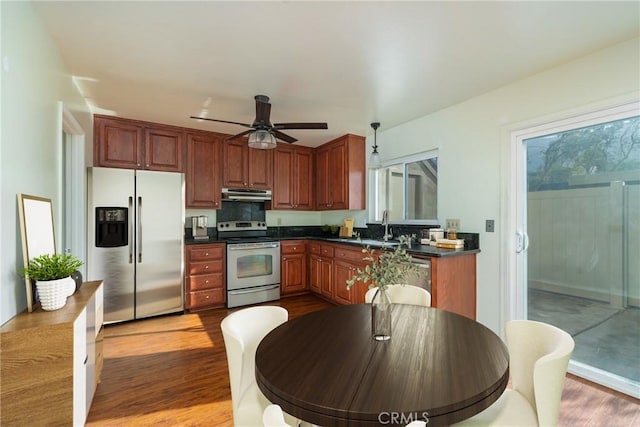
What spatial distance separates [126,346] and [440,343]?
2.93 metres

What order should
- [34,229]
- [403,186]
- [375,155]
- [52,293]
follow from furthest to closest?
[403,186] → [375,155] → [34,229] → [52,293]

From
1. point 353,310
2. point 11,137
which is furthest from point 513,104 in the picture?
point 11,137

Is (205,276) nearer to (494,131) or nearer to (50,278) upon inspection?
(50,278)

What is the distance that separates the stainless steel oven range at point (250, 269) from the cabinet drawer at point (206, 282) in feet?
0.39

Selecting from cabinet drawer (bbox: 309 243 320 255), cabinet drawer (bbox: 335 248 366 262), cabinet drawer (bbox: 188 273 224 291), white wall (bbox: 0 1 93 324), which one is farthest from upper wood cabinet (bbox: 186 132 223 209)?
white wall (bbox: 0 1 93 324)

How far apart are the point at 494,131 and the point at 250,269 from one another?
334 centimetres

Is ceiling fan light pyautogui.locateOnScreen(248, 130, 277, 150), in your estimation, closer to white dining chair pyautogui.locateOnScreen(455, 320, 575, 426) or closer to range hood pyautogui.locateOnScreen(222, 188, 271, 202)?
range hood pyautogui.locateOnScreen(222, 188, 271, 202)

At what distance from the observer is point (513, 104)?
2.61m

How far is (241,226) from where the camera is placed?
459 cm

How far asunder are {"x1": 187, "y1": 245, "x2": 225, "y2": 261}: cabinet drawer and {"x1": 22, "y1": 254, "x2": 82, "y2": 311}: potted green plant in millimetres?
2241

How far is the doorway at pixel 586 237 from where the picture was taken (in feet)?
6.80

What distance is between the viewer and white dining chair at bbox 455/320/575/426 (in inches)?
40.5

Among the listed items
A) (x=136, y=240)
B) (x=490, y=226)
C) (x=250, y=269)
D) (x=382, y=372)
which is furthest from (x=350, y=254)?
(x=382, y=372)

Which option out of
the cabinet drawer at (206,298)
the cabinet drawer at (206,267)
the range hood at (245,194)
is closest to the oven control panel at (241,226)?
the range hood at (245,194)
